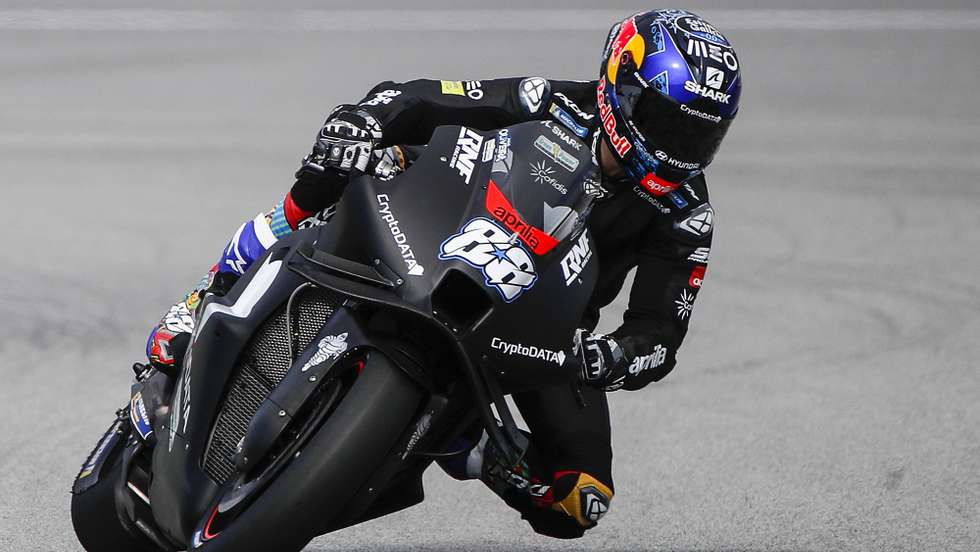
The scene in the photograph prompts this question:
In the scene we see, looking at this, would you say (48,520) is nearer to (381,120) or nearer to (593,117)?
(381,120)

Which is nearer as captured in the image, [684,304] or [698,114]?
[698,114]

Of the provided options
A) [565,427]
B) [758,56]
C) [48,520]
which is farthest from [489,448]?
[758,56]

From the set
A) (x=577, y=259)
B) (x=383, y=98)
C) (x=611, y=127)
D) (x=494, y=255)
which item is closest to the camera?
(x=494, y=255)

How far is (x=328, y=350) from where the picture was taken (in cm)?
267

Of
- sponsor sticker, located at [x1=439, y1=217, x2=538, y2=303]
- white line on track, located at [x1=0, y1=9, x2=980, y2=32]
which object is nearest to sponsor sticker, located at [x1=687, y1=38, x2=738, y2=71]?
sponsor sticker, located at [x1=439, y1=217, x2=538, y2=303]

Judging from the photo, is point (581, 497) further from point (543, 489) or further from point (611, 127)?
point (611, 127)

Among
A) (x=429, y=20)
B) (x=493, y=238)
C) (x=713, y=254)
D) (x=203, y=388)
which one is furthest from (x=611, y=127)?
(x=429, y=20)

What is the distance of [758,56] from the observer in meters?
9.76

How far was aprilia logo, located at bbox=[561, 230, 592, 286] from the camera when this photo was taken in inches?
110

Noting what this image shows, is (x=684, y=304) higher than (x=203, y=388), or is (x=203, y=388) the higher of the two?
(x=203, y=388)

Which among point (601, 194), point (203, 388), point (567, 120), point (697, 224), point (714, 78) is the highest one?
point (714, 78)

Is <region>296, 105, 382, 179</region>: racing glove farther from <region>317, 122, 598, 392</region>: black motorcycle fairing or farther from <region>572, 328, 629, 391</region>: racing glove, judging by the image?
<region>572, 328, 629, 391</region>: racing glove

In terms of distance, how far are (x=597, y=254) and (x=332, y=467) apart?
1.18 meters

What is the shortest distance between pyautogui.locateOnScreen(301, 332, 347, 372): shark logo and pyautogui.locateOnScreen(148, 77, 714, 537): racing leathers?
0.71 m
